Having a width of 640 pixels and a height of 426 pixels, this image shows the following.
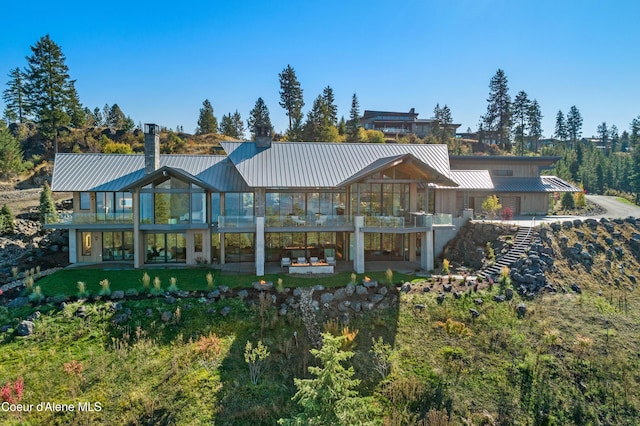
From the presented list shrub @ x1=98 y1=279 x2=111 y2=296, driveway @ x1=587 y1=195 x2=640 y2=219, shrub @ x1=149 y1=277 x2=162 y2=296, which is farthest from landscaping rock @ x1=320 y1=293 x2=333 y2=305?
driveway @ x1=587 y1=195 x2=640 y2=219

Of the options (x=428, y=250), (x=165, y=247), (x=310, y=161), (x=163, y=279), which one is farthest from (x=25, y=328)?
(x=428, y=250)

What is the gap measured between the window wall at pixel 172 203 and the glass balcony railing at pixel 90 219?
4.06ft

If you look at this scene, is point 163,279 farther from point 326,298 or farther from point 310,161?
point 310,161

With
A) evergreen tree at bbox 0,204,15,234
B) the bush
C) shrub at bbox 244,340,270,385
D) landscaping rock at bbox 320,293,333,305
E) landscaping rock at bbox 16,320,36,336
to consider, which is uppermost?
the bush

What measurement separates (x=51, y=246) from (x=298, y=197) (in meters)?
16.3

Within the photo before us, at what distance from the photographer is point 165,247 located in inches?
888

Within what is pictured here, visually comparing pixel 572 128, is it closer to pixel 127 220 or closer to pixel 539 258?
pixel 539 258

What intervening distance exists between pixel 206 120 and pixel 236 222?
40.8 m

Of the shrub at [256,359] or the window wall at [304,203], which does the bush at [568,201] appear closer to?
the window wall at [304,203]

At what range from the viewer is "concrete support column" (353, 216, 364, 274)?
20703mm

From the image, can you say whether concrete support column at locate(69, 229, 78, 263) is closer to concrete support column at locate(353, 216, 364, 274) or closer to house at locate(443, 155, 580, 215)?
concrete support column at locate(353, 216, 364, 274)

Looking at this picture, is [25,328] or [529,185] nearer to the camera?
[25,328]

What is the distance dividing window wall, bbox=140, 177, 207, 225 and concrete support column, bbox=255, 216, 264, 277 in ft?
12.6

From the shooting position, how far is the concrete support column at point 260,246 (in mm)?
19969
